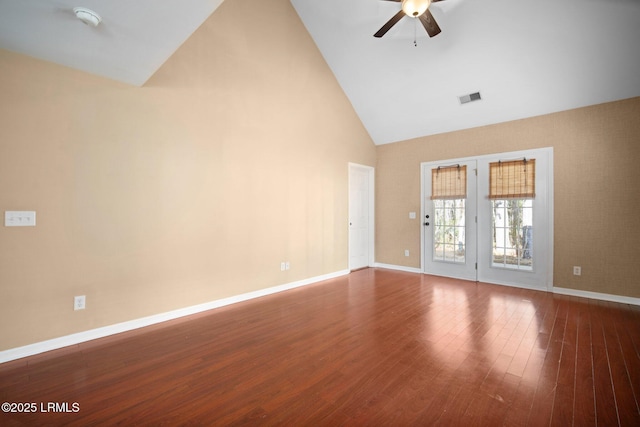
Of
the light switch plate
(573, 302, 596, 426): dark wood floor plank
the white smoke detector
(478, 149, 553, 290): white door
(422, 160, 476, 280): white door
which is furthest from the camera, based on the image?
(422, 160, 476, 280): white door

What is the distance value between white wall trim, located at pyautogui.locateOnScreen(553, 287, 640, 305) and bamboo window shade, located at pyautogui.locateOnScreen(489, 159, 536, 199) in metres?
1.48

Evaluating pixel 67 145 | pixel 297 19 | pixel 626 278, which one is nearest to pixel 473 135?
pixel 626 278

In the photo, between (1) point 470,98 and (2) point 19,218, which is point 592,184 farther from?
(2) point 19,218

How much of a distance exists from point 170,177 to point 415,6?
3.30 meters

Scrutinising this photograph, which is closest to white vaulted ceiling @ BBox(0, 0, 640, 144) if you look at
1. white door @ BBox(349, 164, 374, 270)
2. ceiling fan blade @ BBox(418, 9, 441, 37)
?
ceiling fan blade @ BBox(418, 9, 441, 37)

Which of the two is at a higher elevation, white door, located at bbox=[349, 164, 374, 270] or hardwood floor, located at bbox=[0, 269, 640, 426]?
white door, located at bbox=[349, 164, 374, 270]

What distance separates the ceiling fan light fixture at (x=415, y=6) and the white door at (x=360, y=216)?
9.67 ft

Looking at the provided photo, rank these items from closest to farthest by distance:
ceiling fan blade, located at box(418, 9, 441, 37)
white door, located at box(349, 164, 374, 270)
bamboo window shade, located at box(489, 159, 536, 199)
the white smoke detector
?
the white smoke detector < ceiling fan blade, located at box(418, 9, 441, 37) < bamboo window shade, located at box(489, 159, 536, 199) < white door, located at box(349, 164, 374, 270)

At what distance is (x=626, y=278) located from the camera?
3.73 metres

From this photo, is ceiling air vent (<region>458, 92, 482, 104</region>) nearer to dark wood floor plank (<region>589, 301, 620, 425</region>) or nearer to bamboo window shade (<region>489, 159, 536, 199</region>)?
bamboo window shade (<region>489, 159, 536, 199</region>)

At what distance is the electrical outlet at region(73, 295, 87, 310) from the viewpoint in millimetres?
2611

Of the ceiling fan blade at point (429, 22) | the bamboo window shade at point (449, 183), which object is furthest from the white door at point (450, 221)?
the ceiling fan blade at point (429, 22)

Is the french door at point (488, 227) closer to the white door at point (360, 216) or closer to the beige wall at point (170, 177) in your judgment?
the white door at point (360, 216)

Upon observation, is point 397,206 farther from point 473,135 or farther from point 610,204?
point 610,204
